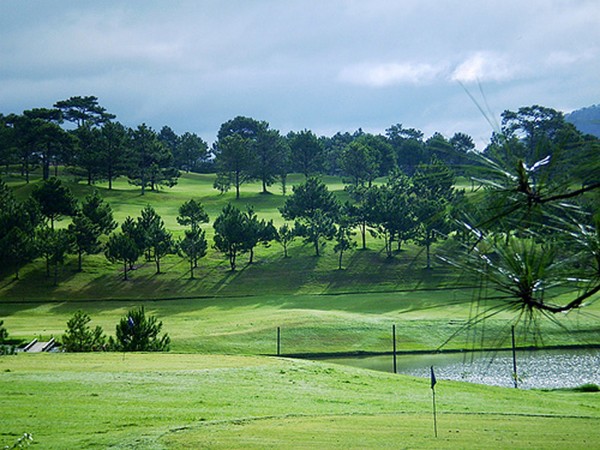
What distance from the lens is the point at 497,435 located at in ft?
53.3

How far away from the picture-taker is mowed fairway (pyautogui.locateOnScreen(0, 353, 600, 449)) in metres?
15.5

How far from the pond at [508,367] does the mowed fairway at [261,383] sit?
1.72 m

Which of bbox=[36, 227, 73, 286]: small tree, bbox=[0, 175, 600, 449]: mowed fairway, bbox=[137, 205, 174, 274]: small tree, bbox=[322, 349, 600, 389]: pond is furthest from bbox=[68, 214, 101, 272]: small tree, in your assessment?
bbox=[322, 349, 600, 389]: pond

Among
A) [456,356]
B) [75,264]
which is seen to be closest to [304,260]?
[75,264]

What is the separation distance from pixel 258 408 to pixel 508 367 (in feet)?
73.9

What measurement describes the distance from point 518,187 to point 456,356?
129 ft

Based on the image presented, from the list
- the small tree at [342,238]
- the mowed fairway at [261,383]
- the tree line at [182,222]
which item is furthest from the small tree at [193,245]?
the small tree at [342,238]

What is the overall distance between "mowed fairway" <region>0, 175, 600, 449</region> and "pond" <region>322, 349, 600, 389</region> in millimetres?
1717

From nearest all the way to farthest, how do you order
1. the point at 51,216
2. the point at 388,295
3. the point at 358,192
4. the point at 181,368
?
Answer: the point at 181,368, the point at 388,295, the point at 51,216, the point at 358,192

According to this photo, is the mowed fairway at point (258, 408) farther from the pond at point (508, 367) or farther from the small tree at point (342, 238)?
the small tree at point (342, 238)

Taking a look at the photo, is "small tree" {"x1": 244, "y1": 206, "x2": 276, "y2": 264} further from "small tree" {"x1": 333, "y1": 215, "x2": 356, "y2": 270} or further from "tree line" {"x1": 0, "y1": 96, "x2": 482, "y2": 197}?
"tree line" {"x1": 0, "y1": 96, "x2": 482, "y2": 197}

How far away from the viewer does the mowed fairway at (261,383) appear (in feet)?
51.9

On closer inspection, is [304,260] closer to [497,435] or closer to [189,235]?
[189,235]

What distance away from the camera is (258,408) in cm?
2012
